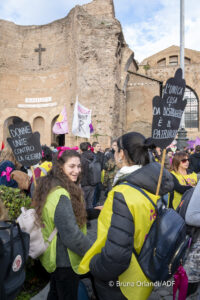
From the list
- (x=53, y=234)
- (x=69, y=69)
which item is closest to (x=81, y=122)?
(x=53, y=234)

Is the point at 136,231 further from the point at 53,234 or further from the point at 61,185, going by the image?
the point at 61,185

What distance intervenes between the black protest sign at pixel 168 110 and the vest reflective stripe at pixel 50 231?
99cm

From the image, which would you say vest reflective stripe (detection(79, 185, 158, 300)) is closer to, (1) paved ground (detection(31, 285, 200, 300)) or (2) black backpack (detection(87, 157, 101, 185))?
(1) paved ground (detection(31, 285, 200, 300))

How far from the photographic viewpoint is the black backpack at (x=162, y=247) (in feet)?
5.54

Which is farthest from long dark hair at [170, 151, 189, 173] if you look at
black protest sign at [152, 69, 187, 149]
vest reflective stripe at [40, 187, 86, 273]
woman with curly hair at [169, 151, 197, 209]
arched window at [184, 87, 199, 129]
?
arched window at [184, 87, 199, 129]

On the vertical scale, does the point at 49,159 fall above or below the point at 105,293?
above

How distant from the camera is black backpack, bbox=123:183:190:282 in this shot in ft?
5.54

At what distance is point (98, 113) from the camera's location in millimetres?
17609

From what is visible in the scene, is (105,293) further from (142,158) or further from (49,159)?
(49,159)

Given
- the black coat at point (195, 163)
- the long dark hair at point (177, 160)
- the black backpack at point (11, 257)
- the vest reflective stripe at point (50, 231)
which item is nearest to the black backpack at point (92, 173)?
the long dark hair at point (177, 160)

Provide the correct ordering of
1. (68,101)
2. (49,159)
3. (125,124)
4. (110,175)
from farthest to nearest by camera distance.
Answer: (125,124)
(68,101)
(110,175)
(49,159)

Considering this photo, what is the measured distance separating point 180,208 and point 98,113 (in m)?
15.5

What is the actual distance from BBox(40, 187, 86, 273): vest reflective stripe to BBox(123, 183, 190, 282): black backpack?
0.74 meters

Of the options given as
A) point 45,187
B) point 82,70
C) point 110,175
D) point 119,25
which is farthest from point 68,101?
point 45,187
